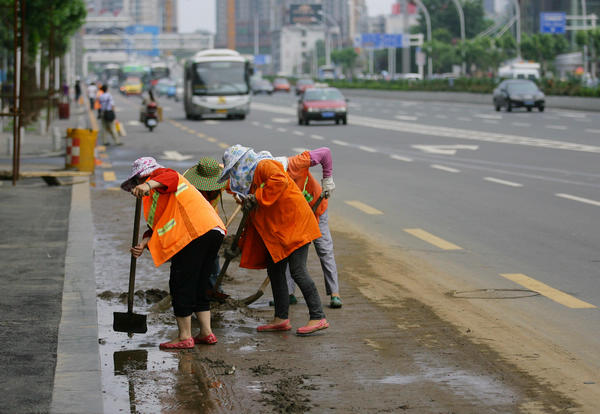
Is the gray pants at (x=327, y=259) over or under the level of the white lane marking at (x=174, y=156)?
under

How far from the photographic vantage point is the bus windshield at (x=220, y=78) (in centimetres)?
4806

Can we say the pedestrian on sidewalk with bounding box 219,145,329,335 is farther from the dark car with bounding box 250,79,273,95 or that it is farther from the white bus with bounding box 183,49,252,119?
the dark car with bounding box 250,79,273,95

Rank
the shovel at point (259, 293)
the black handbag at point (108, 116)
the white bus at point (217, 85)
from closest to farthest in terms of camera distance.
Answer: the shovel at point (259, 293) < the black handbag at point (108, 116) < the white bus at point (217, 85)

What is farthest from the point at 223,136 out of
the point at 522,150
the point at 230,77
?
the point at 230,77

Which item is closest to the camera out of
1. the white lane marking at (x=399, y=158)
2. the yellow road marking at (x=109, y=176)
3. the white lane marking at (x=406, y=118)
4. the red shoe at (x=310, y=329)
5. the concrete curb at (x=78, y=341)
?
the concrete curb at (x=78, y=341)

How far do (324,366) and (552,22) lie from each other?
92321 millimetres

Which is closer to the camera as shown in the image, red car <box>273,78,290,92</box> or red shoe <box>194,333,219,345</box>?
red shoe <box>194,333,219,345</box>

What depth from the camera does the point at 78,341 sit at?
711cm

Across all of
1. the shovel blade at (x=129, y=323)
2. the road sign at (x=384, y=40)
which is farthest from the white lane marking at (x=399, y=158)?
the road sign at (x=384, y=40)

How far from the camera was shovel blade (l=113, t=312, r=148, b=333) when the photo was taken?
7.47 m

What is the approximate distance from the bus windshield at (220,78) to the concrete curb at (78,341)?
36536mm

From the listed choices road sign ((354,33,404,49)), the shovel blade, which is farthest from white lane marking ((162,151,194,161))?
road sign ((354,33,404,49))

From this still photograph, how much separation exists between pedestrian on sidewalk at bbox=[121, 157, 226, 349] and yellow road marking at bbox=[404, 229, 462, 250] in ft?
15.1

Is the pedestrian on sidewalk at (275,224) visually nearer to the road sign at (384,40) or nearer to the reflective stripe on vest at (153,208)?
the reflective stripe on vest at (153,208)
